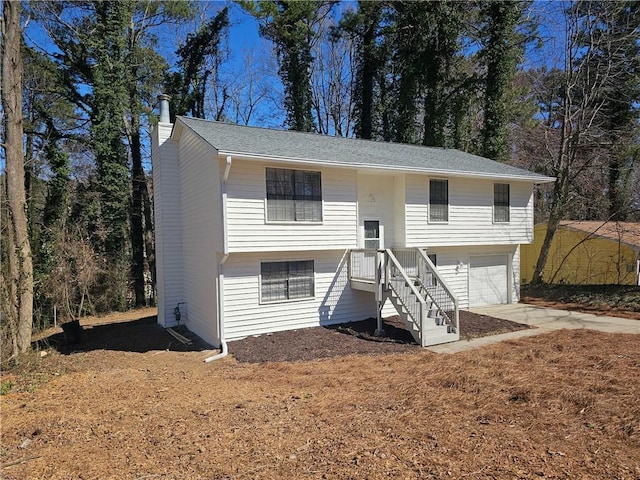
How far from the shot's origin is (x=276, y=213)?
31.9ft

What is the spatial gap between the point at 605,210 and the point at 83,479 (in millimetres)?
22884

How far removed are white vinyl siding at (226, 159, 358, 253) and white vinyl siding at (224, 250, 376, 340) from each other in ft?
1.50

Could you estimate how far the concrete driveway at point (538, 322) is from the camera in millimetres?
9289

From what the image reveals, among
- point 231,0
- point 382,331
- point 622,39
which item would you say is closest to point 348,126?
point 231,0

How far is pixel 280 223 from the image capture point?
970 cm

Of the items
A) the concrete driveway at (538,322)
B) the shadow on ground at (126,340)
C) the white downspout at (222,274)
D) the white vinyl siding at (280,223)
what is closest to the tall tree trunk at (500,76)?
the concrete driveway at (538,322)

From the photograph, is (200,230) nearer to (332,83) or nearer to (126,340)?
(126,340)

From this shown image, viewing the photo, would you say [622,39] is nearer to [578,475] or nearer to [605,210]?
[605,210]

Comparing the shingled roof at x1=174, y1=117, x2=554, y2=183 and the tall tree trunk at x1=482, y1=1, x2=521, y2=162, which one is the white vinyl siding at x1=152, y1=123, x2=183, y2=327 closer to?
the shingled roof at x1=174, y1=117, x2=554, y2=183

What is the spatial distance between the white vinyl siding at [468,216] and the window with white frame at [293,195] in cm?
312

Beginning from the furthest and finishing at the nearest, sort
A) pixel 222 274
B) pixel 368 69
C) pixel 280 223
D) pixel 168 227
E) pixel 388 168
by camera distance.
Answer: pixel 368 69 < pixel 168 227 < pixel 388 168 < pixel 280 223 < pixel 222 274

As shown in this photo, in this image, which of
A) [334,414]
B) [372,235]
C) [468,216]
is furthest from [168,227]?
[468,216]

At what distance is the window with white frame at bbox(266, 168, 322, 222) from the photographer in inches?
382

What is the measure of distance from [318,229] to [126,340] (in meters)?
6.60
